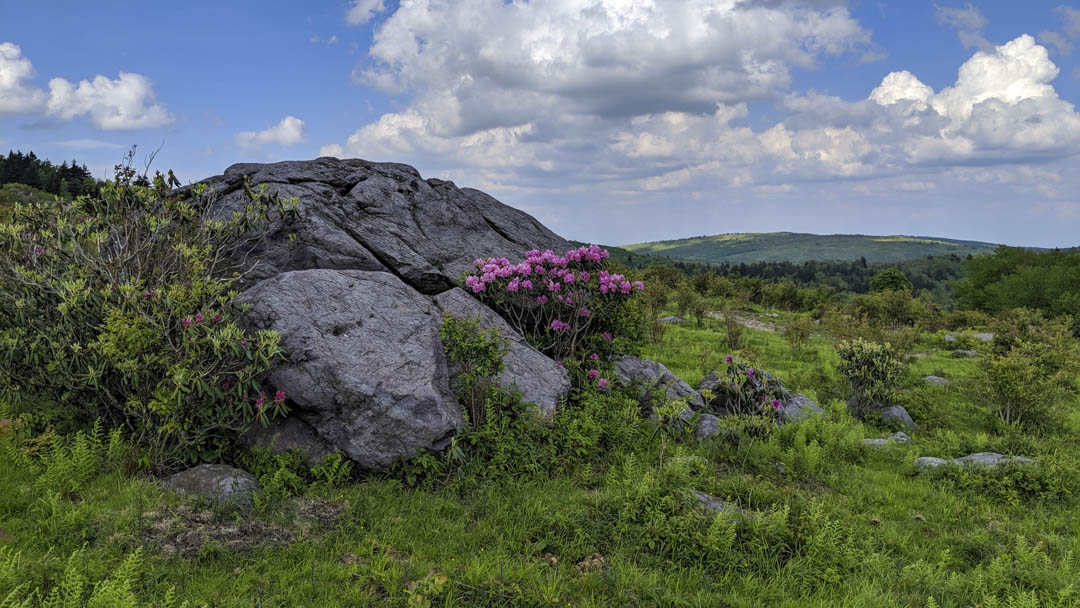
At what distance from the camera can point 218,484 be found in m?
6.51

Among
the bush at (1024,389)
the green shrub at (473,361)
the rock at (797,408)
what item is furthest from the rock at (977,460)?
the green shrub at (473,361)

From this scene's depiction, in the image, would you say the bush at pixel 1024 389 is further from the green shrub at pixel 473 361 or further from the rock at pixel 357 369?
the rock at pixel 357 369

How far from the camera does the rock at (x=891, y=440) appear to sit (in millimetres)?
10633

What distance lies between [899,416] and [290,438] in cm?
1246

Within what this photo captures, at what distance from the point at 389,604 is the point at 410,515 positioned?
1483 mm

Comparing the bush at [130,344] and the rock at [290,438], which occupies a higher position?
the bush at [130,344]

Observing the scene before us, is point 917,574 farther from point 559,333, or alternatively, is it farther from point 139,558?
point 139,558

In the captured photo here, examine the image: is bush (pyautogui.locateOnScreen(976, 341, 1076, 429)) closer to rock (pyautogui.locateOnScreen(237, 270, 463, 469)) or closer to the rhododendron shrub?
the rhododendron shrub

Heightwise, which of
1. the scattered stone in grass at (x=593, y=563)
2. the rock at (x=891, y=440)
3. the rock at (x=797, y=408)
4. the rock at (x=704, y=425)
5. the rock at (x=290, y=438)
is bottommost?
the rock at (x=891, y=440)

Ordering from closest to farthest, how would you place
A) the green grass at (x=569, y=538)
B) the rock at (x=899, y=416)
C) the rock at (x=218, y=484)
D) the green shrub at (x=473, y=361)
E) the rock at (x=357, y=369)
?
the green grass at (x=569, y=538) → the rock at (x=218, y=484) → the rock at (x=357, y=369) → the green shrub at (x=473, y=361) → the rock at (x=899, y=416)

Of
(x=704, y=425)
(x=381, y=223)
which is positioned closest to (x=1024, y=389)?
(x=704, y=425)

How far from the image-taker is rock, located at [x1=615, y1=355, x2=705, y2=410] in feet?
35.9

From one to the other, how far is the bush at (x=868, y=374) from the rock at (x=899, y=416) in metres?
0.27

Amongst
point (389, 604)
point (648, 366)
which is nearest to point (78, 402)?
point (389, 604)
